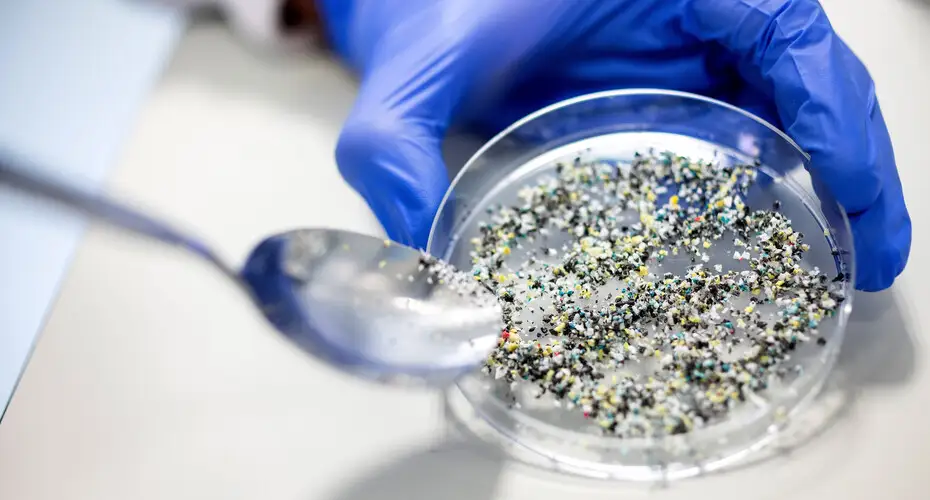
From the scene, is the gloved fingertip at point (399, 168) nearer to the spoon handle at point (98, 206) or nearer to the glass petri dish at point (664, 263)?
the glass petri dish at point (664, 263)

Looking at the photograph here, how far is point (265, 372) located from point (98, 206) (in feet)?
1.47

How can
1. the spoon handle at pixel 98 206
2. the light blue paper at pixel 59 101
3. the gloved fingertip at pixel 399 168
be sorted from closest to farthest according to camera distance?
the spoon handle at pixel 98 206 → the gloved fingertip at pixel 399 168 → the light blue paper at pixel 59 101

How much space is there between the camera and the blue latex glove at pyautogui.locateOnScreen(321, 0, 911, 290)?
88 centimetres

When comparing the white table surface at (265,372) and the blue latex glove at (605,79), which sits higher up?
the blue latex glove at (605,79)

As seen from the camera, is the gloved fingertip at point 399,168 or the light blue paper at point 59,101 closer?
the gloved fingertip at point 399,168

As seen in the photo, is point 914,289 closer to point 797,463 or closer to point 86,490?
point 797,463

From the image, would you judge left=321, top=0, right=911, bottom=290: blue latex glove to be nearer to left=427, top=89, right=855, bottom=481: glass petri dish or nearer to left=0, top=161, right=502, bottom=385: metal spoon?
left=427, top=89, right=855, bottom=481: glass petri dish

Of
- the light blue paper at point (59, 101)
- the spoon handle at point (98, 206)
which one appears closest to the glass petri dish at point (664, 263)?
the spoon handle at point (98, 206)

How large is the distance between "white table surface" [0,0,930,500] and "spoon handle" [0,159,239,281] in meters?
0.34

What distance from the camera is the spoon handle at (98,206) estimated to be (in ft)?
1.98

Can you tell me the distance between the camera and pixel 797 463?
2.69ft

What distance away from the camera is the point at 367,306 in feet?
2.76

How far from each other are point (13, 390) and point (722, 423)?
997 mm

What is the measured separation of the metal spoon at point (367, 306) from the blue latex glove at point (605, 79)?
16 centimetres
